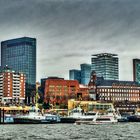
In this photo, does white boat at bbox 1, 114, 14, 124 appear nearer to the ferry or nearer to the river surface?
the ferry

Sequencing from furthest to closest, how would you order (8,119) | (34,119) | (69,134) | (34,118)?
1. (8,119)
2. (34,118)
3. (34,119)
4. (69,134)

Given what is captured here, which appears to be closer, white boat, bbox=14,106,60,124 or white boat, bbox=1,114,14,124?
white boat, bbox=14,106,60,124

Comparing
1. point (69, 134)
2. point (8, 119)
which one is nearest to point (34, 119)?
point (8, 119)

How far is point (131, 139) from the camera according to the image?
292 feet

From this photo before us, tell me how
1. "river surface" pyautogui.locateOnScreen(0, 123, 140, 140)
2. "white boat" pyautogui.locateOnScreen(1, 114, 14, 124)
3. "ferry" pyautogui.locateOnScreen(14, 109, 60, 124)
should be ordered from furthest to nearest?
"white boat" pyautogui.locateOnScreen(1, 114, 14, 124), "ferry" pyautogui.locateOnScreen(14, 109, 60, 124), "river surface" pyautogui.locateOnScreen(0, 123, 140, 140)

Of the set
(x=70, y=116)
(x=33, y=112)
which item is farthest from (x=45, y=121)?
(x=70, y=116)

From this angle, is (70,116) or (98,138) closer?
(98,138)

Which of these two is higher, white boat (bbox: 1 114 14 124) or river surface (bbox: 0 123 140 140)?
white boat (bbox: 1 114 14 124)

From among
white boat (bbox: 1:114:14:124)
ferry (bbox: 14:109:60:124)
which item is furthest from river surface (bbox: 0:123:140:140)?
white boat (bbox: 1:114:14:124)

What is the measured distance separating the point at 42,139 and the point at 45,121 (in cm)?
9476

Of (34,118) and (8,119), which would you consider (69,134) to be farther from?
(8,119)

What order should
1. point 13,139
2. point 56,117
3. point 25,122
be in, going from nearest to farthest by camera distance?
1. point 13,139
2. point 25,122
3. point 56,117

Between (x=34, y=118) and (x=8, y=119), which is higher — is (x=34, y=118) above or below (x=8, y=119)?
above

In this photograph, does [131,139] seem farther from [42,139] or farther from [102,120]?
[102,120]
